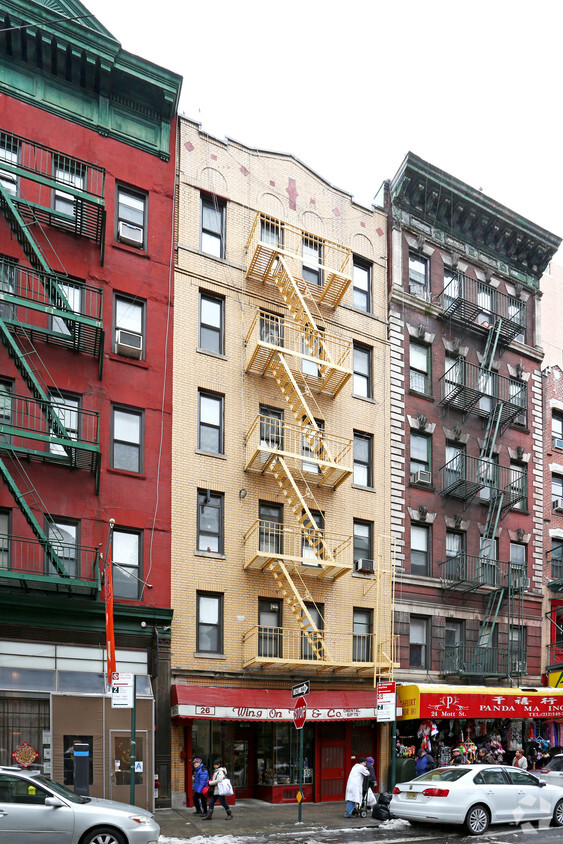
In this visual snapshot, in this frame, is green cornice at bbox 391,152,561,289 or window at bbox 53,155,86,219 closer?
window at bbox 53,155,86,219

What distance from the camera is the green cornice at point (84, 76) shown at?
24078 millimetres

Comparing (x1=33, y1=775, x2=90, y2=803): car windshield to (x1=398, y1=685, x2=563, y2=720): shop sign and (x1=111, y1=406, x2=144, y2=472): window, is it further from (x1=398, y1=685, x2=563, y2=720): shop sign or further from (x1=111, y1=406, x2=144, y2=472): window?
(x1=398, y1=685, x2=563, y2=720): shop sign

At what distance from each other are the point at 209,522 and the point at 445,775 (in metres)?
9.63

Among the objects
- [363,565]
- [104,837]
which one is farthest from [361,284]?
[104,837]

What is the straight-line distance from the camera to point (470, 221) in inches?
1364

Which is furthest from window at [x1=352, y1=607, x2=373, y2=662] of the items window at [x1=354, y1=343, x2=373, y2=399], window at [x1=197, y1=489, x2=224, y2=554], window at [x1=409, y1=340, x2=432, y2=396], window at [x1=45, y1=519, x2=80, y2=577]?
window at [x1=45, y1=519, x2=80, y2=577]

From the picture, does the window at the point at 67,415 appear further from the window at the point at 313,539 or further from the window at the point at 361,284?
the window at the point at 361,284

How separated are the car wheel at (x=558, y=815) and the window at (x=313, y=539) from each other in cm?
897

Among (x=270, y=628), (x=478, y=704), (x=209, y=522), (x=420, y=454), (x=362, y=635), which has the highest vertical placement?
(x=420, y=454)

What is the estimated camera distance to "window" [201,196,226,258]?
2730 centimetres

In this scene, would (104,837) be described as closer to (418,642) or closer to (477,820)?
(477,820)

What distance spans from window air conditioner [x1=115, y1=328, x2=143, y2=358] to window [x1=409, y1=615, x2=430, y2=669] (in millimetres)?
13076

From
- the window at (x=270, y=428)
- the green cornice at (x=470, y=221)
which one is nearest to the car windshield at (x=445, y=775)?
the window at (x=270, y=428)

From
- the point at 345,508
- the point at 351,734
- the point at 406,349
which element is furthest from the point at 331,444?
the point at 351,734
